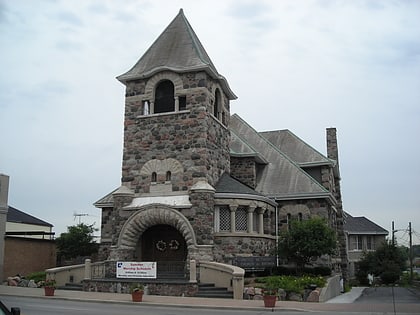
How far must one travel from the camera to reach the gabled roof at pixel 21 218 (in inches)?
1907

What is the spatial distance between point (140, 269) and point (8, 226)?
27.9m

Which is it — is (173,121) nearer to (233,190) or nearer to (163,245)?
(233,190)

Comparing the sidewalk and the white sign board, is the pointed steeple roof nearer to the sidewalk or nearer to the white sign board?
the white sign board

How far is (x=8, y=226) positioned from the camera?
47.3 m

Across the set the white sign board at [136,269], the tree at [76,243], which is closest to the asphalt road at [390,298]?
the white sign board at [136,269]

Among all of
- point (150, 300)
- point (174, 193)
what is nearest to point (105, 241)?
point (174, 193)

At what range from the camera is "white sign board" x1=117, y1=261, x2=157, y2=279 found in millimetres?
23859

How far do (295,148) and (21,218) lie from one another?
1139 inches

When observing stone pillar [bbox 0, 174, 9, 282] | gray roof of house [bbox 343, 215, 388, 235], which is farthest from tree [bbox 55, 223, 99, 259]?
gray roof of house [bbox 343, 215, 388, 235]

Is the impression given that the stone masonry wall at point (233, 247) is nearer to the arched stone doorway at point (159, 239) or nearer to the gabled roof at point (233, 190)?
the arched stone doorway at point (159, 239)

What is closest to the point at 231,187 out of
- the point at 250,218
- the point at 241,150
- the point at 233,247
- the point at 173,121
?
the point at 250,218

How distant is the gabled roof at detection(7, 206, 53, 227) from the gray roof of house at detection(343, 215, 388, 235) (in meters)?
31.7

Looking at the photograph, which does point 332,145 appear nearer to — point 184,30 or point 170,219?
point 184,30

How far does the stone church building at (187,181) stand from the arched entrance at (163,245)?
0.05 metres
